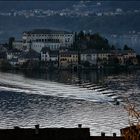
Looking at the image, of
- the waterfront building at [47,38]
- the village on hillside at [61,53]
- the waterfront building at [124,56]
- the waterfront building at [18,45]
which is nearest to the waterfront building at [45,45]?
the village on hillside at [61,53]

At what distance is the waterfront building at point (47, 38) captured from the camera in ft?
159

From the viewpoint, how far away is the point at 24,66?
4312 cm

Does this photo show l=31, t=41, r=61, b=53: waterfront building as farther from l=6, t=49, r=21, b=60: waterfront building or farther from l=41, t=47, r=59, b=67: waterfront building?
l=41, t=47, r=59, b=67: waterfront building

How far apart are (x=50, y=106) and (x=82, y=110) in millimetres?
1447

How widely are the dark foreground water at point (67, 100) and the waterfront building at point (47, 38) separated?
12.1m

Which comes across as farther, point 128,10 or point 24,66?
point 128,10

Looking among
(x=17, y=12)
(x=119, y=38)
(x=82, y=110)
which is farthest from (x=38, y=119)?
(x=17, y=12)

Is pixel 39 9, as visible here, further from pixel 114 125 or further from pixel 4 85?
pixel 114 125

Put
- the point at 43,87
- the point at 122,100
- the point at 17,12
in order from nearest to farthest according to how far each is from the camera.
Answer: the point at 122,100 < the point at 43,87 < the point at 17,12

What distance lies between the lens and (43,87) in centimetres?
2966

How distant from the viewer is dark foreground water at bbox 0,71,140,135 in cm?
2002

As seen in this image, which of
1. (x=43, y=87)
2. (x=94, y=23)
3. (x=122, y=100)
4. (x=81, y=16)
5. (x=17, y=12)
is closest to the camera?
(x=122, y=100)

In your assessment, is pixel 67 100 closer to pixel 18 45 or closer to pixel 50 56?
pixel 50 56

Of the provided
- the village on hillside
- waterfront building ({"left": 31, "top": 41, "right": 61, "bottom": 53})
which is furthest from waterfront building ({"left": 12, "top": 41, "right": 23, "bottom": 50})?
waterfront building ({"left": 31, "top": 41, "right": 61, "bottom": 53})
